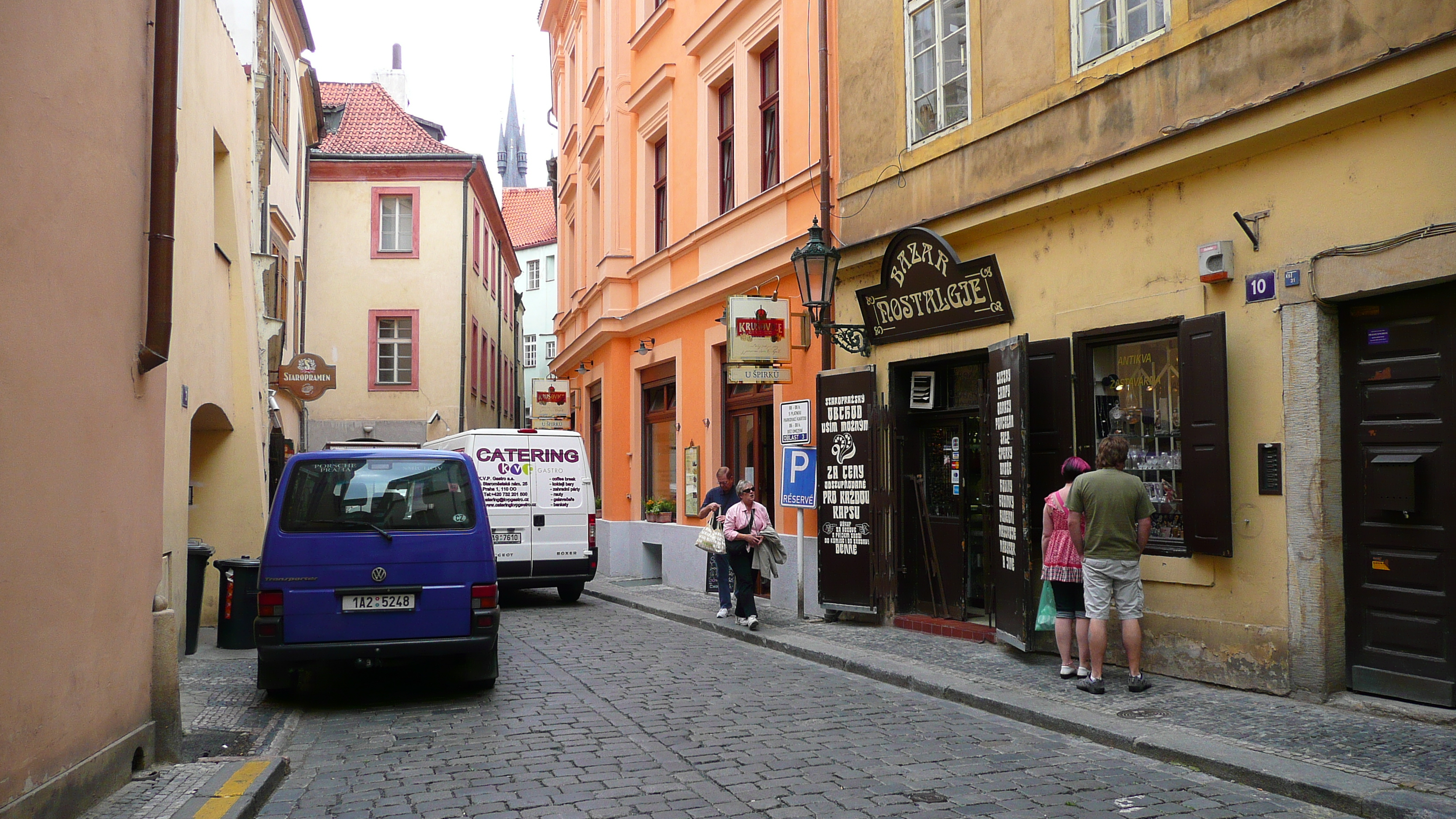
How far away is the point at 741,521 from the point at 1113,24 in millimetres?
5905

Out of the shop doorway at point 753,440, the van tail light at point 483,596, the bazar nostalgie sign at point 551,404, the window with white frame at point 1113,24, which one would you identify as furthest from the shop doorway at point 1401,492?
the bazar nostalgie sign at point 551,404

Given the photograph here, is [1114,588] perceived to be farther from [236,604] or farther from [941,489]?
[236,604]

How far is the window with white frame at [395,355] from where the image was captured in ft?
99.5

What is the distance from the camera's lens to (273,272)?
58.3 ft

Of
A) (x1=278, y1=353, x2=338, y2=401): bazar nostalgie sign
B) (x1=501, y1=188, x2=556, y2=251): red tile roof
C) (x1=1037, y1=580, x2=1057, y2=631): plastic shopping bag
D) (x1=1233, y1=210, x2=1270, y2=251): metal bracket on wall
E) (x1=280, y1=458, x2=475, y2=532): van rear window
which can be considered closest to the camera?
(x1=1233, y1=210, x2=1270, y2=251): metal bracket on wall

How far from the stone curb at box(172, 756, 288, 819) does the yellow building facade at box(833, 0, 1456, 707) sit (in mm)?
5785

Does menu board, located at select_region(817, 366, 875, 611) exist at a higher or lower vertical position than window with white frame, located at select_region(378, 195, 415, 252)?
lower

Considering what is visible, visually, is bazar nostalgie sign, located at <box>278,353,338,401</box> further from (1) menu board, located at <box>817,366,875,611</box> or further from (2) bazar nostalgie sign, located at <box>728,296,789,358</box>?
(1) menu board, located at <box>817,366,875,611</box>

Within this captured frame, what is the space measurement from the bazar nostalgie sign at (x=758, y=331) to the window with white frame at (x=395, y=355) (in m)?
19.3

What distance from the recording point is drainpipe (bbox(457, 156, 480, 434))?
30.6 m

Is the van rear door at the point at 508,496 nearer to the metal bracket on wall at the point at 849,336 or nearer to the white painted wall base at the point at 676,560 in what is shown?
the white painted wall base at the point at 676,560

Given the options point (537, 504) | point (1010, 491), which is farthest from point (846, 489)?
point (537, 504)

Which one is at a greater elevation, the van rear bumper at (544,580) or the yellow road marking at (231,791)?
the van rear bumper at (544,580)

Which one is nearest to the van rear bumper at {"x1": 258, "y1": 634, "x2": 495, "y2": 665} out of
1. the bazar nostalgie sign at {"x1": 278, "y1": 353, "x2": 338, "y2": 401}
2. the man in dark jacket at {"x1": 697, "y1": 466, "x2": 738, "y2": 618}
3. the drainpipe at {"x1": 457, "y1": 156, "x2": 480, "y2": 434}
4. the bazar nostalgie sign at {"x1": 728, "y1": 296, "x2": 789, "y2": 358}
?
the man in dark jacket at {"x1": 697, "y1": 466, "x2": 738, "y2": 618}
